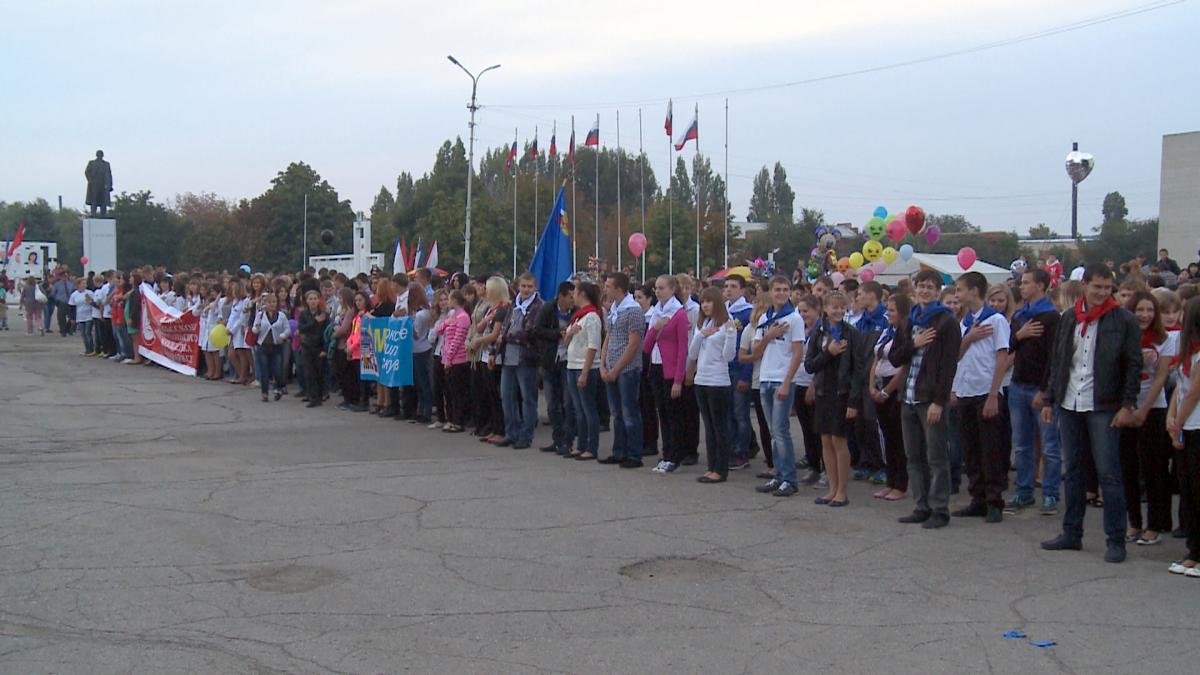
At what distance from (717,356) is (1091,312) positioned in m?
3.69

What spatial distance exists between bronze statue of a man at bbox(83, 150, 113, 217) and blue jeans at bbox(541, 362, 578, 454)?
103ft

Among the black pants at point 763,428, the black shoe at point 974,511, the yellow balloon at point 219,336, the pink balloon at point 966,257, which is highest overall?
the pink balloon at point 966,257

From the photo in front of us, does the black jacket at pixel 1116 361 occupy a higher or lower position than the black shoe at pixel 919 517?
higher

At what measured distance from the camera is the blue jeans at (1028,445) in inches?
368

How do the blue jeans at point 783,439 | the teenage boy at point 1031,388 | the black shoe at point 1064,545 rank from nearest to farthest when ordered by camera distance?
the black shoe at point 1064,545, the teenage boy at point 1031,388, the blue jeans at point 783,439

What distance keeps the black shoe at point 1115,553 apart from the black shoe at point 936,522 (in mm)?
1396

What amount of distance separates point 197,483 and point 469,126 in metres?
42.7

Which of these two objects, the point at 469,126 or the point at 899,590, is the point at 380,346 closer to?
the point at 899,590

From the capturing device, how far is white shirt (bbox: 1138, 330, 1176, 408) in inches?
324

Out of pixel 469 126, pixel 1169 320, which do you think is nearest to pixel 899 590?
pixel 1169 320

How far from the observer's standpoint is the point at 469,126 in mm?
51344

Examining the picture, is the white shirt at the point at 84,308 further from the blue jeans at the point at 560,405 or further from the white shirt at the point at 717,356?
the white shirt at the point at 717,356

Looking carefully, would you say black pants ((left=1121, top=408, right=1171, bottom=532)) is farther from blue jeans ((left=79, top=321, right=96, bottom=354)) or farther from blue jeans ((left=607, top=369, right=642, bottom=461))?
blue jeans ((left=79, top=321, right=96, bottom=354))

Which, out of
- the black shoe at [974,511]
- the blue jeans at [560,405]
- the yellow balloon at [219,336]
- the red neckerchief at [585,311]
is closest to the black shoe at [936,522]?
the black shoe at [974,511]
